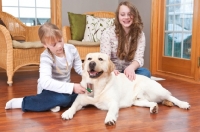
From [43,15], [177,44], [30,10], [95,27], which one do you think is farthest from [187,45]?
[30,10]

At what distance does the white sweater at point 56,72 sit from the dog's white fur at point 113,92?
13 cm

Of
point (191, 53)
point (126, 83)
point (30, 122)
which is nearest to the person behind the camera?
point (30, 122)

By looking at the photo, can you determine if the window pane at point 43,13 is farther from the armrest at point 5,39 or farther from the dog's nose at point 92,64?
the dog's nose at point 92,64

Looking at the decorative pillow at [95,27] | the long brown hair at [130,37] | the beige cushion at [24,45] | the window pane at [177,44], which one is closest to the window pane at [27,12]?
the decorative pillow at [95,27]

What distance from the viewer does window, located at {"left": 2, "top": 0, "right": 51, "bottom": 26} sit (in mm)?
4109

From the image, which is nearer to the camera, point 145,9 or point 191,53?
point 191,53

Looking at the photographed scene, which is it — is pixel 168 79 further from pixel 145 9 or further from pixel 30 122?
pixel 30 122

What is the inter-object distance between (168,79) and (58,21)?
6.27 feet

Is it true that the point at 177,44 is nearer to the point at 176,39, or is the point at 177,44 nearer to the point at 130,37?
the point at 176,39

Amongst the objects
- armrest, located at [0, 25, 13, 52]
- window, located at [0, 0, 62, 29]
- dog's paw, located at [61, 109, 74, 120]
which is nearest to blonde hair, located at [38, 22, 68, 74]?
dog's paw, located at [61, 109, 74, 120]

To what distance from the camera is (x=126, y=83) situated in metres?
1.92

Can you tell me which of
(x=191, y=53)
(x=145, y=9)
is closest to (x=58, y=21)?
(x=145, y=9)

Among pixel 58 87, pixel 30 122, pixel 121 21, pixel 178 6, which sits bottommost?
pixel 30 122

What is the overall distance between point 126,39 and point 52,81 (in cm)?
78
